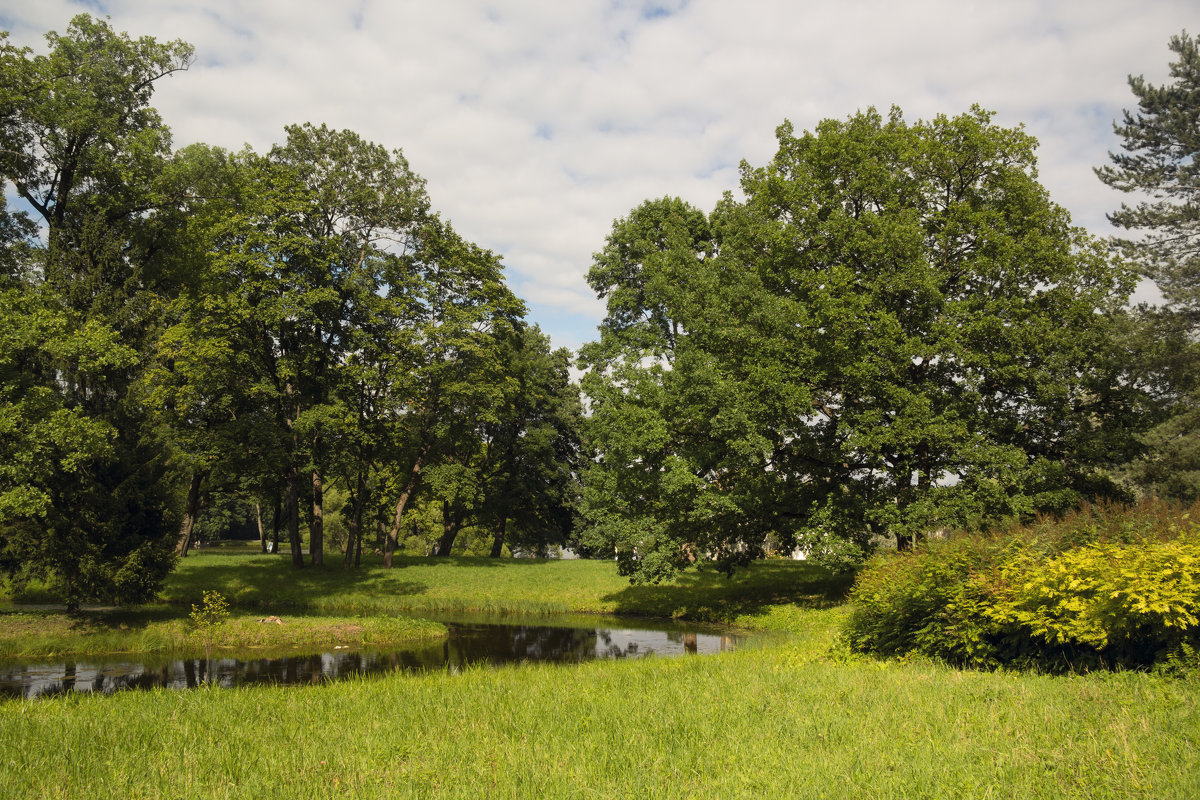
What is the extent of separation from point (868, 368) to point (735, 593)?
12.6 metres

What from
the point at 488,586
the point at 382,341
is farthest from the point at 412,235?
the point at 488,586

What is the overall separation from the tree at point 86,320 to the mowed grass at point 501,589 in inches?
354

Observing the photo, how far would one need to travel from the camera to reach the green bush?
9.70 meters

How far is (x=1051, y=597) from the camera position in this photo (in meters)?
10.8

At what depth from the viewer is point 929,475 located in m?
23.6

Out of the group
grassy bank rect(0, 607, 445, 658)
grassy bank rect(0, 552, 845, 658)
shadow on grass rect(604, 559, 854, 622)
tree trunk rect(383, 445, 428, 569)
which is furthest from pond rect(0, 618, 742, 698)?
tree trunk rect(383, 445, 428, 569)

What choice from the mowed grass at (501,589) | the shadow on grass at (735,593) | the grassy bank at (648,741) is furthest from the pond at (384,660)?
the grassy bank at (648,741)

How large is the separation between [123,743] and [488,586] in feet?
93.3

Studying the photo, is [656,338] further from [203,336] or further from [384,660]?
[203,336]

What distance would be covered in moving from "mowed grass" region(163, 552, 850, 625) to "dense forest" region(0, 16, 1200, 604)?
240cm

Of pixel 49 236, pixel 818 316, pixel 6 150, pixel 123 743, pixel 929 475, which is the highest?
pixel 6 150

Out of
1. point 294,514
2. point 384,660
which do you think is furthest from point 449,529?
point 384,660

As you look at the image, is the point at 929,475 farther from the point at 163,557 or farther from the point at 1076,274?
the point at 163,557

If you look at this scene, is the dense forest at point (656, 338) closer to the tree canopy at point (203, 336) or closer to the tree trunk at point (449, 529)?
the tree canopy at point (203, 336)
